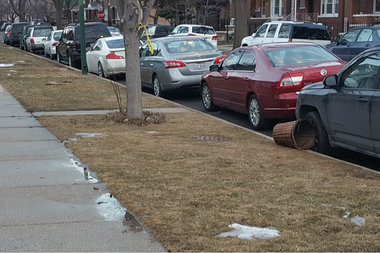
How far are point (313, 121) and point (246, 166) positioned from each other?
1.78 metres

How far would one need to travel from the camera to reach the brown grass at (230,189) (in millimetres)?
5238

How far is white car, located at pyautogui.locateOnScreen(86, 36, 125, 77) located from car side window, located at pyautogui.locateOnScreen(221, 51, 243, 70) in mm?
8004

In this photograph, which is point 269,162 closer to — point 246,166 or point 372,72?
point 246,166

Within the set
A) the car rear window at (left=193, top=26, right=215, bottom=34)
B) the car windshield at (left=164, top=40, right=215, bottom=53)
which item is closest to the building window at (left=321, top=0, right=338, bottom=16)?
the car rear window at (left=193, top=26, right=215, bottom=34)

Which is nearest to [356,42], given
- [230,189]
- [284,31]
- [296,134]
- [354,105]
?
[284,31]

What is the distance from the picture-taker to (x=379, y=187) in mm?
6859

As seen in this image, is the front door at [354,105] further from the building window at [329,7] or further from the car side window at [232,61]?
the building window at [329,7]

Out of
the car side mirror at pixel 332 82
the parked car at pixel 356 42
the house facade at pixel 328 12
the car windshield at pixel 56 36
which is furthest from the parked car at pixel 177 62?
the house facade at pixel 328 12

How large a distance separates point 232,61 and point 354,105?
5.07m

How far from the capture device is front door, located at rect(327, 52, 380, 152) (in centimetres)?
787

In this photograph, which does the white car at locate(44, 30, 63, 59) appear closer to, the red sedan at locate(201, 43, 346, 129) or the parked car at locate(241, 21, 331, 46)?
the parked car at locate(241, 21, 331, 46)

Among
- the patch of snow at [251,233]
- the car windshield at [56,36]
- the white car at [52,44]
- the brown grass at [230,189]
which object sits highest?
the car windshield at [56,36]

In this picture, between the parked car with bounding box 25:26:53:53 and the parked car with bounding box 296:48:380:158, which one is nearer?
the parked car with bounding box 296:48:380:158

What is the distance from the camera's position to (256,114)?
11602mm
